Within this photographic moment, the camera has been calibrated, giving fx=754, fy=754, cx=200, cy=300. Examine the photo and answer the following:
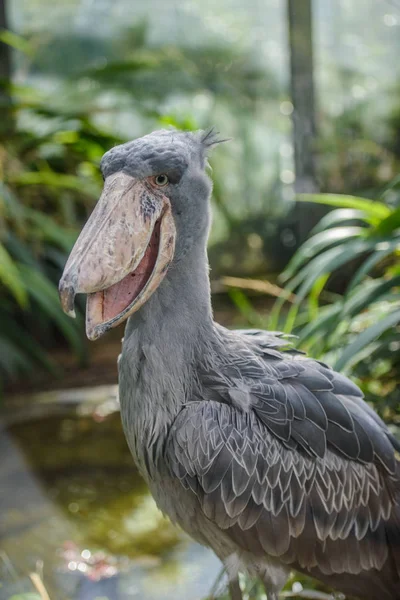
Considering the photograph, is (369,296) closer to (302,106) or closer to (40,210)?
(302,106)

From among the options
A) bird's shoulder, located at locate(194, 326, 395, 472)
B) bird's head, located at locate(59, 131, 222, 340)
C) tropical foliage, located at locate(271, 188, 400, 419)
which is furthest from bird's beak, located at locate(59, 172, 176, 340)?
tropical foliage, located at locate(271, 188, 400, 419)

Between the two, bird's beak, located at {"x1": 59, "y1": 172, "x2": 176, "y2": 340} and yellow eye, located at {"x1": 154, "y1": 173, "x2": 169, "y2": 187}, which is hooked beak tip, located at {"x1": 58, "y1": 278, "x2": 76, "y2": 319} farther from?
yellow eye, located at {"x1": 154, "y1": 173, "x2": 169, "y2": 187}

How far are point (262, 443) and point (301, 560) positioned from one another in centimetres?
26

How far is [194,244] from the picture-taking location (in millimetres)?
1295

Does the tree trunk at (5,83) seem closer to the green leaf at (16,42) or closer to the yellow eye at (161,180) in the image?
the green leaf at (16,42)

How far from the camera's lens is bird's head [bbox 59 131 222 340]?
1107 millimetres

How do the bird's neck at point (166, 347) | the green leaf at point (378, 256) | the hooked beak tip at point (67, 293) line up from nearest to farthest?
the hooked beak tip at point (67, 293) → the bird's neck at point (166, 347) → the green leaf at point (378, 256)

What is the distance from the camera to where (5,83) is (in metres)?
3.43

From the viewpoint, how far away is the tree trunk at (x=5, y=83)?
3.47 metres

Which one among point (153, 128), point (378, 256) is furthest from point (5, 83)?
point (378, 256)

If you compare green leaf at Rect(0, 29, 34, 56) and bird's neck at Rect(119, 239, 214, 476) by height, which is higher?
green leaf at Rect(0, 29, 34, 56)

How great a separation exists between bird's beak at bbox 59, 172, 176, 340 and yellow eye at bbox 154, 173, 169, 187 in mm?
12

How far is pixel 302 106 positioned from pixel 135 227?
2.58m

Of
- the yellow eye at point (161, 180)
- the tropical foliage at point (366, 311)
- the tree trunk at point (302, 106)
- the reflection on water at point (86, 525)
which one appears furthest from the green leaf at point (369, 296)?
A: the tree trunk at point (302, 106)
